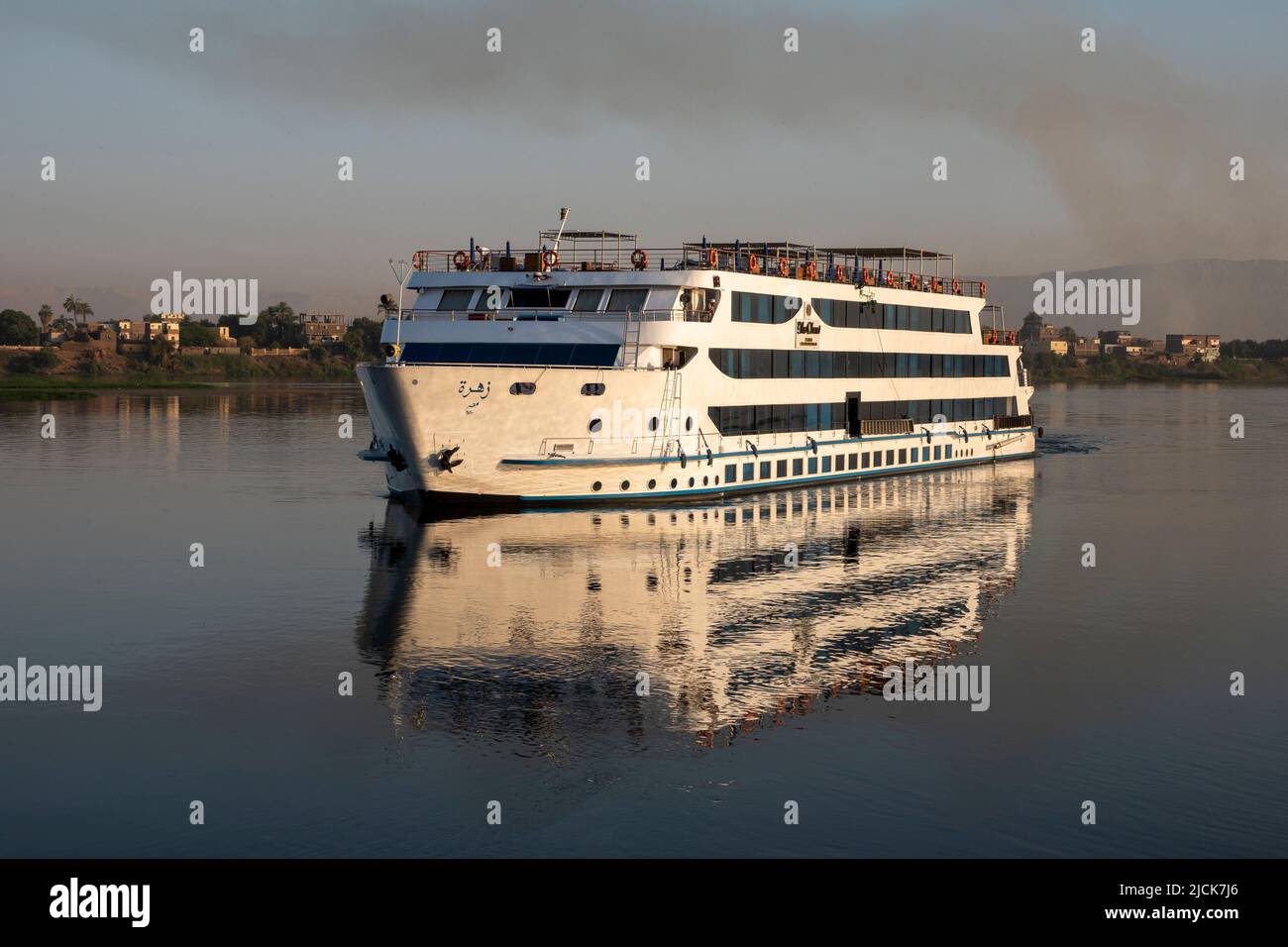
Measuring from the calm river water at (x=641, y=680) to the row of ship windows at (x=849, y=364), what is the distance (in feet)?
18.8

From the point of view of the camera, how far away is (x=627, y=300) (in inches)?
2048

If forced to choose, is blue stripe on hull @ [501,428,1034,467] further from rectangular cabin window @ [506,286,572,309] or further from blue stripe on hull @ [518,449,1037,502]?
rectangular cabin window @ [506,286,572,309]

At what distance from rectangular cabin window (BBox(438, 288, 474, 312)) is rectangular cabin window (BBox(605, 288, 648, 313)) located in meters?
5.50

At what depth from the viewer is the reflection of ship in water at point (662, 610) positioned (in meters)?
24.4

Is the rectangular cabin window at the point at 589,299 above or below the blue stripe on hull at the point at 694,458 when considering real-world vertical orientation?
above

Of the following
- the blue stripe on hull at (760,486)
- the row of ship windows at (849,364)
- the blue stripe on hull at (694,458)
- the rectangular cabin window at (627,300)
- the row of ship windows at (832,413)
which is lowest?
the blue stripe on hull at (760,486)

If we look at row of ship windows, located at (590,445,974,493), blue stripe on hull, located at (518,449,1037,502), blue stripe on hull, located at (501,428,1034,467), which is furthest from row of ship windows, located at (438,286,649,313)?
blue stripe on hull, located at (518,449,1037,502)

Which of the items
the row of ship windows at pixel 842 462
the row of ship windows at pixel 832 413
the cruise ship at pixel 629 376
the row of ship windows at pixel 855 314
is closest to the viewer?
the cruise ship at pixel 629 376

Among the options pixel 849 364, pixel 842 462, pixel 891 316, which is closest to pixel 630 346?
pixel 849 364

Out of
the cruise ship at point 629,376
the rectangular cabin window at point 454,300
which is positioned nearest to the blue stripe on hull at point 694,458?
the cruise ship at point 629,376

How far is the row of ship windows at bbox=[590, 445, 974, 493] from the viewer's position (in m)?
53.9

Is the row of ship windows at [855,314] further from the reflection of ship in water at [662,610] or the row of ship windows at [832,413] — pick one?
the reflection of ship in water at [662,610]

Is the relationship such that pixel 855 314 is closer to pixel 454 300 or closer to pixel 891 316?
pixel 891 316
